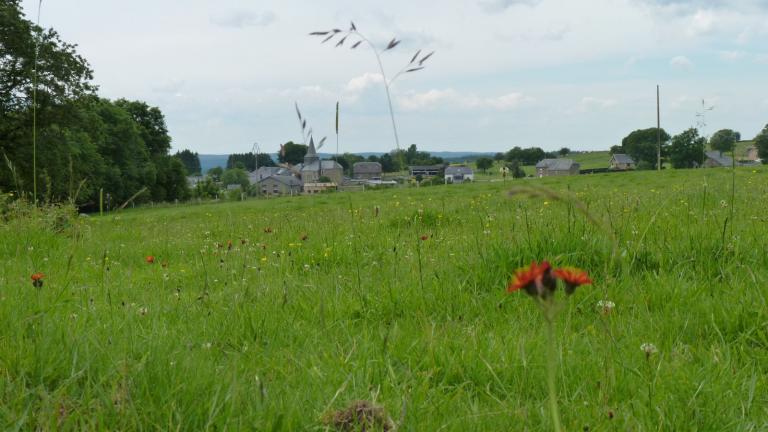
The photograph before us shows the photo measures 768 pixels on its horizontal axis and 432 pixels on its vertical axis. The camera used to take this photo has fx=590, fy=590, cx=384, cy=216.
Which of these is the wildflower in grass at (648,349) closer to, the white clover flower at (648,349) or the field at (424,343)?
the white clover flower at (648,349)

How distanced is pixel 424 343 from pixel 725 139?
128 inches

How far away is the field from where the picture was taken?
7.29 ft

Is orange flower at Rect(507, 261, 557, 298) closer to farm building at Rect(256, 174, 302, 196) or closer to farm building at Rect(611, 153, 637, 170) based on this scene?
farm building at Rect(256, 174, 302, 196)

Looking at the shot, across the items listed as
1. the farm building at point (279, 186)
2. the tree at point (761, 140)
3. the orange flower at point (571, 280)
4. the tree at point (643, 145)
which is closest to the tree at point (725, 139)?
the tree at point (761, 140)

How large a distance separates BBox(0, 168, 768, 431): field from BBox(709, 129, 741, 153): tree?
2.46 ft

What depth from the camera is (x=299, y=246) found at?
6.89 metres

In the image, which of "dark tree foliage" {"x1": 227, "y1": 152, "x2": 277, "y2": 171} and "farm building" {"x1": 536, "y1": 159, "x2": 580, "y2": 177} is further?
"farm building" {"x1": 536, "y1": 159, "x2": 580, "y2": 177}

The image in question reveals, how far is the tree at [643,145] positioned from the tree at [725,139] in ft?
356

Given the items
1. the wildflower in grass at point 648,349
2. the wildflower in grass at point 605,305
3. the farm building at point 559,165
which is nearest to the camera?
the wildflower in grass at point 648,349

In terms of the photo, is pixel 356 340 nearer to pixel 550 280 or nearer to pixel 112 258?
pixel 550 280

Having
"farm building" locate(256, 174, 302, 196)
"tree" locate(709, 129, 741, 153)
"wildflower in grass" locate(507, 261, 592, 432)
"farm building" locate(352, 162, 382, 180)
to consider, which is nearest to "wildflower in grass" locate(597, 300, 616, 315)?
"wildflower in grass" locate(507, 261, 592, 432)

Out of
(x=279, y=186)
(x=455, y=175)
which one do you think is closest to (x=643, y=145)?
(x=279, y=186)

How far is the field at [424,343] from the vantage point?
222cm

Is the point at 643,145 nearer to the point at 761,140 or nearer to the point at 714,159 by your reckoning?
the point at 714,159
